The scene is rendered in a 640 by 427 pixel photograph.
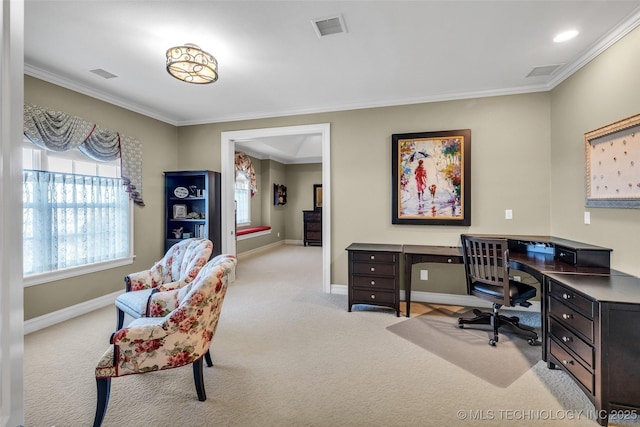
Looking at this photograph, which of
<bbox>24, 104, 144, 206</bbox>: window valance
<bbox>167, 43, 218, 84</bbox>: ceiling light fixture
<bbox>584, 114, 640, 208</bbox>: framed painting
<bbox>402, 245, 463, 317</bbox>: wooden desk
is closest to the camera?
<bbox>584, 114, 640, 208</bbox>: framed painting

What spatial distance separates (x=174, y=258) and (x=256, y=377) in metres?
1.50

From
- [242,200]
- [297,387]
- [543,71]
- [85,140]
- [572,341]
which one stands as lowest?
[297,387]

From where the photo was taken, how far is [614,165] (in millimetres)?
2496

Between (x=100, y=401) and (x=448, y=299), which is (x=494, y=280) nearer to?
(x=448, y=299)

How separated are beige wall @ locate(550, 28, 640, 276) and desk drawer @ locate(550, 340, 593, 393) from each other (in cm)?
86

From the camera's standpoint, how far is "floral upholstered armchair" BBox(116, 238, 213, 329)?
2574mm

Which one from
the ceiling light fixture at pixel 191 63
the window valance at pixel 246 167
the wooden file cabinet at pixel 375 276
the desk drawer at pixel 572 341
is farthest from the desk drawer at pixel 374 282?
the window valance at pixel 246 167

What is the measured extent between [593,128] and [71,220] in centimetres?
544

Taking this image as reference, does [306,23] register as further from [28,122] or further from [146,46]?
[28,122]

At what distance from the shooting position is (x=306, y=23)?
235cm

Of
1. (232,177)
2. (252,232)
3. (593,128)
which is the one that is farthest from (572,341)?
(252,232)

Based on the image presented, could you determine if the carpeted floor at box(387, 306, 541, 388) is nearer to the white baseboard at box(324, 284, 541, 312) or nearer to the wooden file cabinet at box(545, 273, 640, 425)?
the white baseboard at box(324, 284, 541, 312)

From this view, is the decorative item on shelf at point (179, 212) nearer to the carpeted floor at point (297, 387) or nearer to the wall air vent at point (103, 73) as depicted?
the carpeted floor at point (297, 387)

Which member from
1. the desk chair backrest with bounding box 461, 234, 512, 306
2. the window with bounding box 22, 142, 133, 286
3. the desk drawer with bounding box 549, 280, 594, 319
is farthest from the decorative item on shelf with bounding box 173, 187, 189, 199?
the desk drawer with bounding box 549, 280, 594, 319
